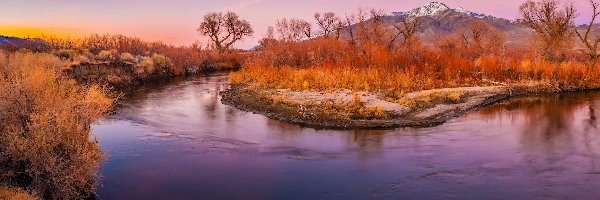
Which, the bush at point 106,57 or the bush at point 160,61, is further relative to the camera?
the bush at point 160,61

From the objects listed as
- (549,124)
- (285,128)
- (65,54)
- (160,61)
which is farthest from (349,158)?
(160,61)

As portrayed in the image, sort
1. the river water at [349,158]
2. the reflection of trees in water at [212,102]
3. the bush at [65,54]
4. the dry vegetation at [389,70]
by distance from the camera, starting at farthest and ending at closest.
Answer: the bush at [65,54] → the dry vegetation at [389,70] → the reflection of trees in water at [212,102] → the river water at [349,158]

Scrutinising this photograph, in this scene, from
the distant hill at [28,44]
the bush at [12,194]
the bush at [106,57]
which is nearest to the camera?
the bush at [12,194]

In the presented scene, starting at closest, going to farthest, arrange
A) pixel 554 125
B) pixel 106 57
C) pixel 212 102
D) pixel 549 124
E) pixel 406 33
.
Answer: pixel 554 125 → pixel 549 124 → pixel 212 102 → pixel 106 57 → pixel 406 33

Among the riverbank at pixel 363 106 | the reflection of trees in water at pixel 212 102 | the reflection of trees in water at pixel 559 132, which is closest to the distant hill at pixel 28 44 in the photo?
the reflection of trees in water at pixel 212 102

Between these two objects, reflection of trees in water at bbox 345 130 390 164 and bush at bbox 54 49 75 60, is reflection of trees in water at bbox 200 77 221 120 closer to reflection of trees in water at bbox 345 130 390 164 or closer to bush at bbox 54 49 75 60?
reflection of trees in water at bbox 345 130 390 164

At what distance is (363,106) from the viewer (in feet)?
77.4

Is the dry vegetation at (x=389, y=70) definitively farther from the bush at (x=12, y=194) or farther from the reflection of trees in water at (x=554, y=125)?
the bush at (x=12, y=194)

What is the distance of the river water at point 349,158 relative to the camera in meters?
13.0

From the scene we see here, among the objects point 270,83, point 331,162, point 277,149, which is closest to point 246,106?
point 270,83

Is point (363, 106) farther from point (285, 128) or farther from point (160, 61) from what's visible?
point (160, 61)

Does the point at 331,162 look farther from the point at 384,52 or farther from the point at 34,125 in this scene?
the point at 384,52

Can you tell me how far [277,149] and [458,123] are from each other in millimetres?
8841

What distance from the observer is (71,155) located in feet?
37.5
